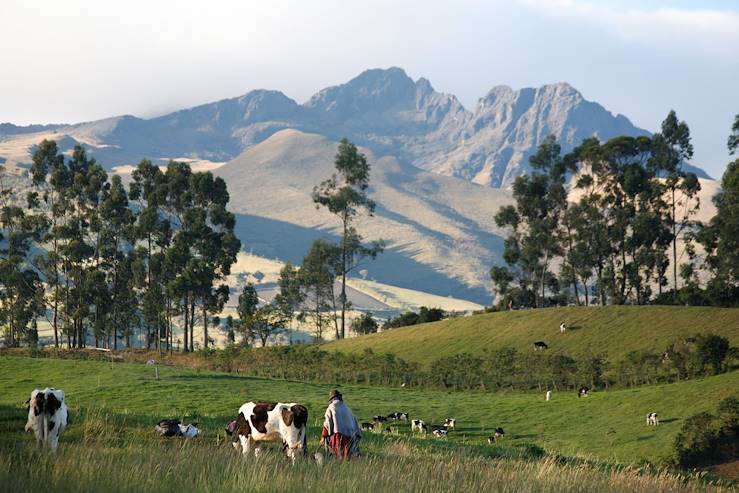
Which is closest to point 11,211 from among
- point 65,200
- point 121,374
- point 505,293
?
point 65,200

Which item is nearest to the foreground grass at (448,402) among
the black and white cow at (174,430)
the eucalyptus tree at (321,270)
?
the black and white cow at (174,430)

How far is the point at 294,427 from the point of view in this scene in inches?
750

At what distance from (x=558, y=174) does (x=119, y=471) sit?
114 metres

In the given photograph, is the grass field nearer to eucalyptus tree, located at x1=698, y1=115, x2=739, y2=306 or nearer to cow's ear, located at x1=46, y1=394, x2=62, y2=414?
eucalyptus tree, located at x1=698, y1=115, x2=739, y2=306

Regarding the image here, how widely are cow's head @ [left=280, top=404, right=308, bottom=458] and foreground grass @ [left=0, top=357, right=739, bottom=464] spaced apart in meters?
21.0

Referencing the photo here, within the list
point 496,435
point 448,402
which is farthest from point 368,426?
point 448,402

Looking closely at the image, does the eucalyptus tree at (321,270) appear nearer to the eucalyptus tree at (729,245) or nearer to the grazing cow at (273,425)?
the eucalyptus tree at (729,245)

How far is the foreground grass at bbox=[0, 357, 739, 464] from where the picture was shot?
44969 millimetres

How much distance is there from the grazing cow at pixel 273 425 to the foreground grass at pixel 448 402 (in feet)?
67.0

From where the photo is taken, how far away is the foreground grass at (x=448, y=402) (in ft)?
148

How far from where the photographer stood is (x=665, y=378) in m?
64.6

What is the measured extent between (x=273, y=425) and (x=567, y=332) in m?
67.8

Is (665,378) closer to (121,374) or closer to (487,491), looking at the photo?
(121,374)

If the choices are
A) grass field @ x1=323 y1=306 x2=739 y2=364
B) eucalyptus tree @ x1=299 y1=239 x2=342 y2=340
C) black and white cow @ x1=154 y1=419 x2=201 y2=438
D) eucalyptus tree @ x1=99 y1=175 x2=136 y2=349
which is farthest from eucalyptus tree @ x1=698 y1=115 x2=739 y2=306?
black and white cow @ x1=154 y1=419 x2=201 y2=438
